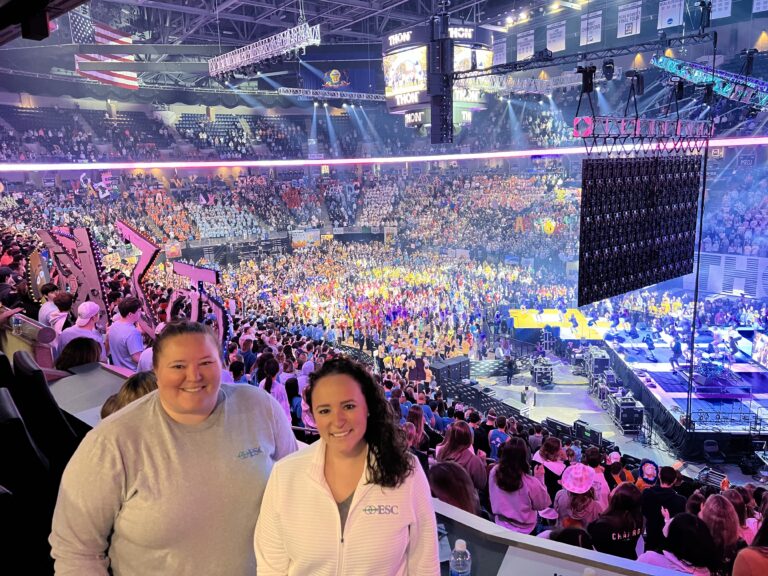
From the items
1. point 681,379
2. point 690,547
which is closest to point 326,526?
point 690,547

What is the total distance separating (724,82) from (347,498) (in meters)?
13.3

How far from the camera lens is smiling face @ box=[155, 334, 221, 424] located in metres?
1.62

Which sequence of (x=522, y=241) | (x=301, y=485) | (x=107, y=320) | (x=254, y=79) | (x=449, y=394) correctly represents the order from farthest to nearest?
(x=254, y=79)
(x=522, y=241)
(x=449, y=394)
(x=107, y=320)
(x=301, y=485)

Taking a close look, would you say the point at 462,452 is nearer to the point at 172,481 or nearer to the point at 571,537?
the point at 571,537

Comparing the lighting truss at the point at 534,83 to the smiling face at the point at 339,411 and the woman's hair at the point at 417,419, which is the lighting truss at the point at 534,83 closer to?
the woman's hair at the point at 417,419

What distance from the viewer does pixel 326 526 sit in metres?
1.56

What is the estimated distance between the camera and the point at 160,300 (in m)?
A: 10.3

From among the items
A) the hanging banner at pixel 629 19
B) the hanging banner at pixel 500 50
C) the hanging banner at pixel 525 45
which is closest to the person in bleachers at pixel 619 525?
the hanging banner at pixel 629 19

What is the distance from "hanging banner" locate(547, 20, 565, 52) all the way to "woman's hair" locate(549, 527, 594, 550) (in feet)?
87.6

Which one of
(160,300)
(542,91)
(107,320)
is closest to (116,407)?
(107,320)

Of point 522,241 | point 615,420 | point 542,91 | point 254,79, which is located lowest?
point 615,420

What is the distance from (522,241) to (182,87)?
720 inches

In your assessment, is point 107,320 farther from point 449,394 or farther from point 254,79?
point 254,79

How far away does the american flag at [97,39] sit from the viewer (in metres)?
19.2
